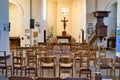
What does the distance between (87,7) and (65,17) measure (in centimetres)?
491

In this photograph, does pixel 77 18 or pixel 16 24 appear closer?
pixel 16 24

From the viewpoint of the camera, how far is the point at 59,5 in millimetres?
29484

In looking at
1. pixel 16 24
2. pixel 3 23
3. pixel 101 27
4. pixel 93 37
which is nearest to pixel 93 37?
pixel 93 37

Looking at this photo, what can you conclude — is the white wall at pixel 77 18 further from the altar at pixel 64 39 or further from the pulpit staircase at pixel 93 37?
the pulpit staircase at pixel 93 37

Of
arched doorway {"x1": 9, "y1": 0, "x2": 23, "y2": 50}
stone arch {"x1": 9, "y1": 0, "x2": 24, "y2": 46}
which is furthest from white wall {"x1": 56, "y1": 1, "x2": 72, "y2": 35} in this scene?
stone arch {"x1": 9, "y1": 0, "x2": 24, "y2": 46}

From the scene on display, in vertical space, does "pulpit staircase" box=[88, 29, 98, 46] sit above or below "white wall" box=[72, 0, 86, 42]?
below

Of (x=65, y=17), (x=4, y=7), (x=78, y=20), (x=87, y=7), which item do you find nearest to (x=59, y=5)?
(x=65, y=17)

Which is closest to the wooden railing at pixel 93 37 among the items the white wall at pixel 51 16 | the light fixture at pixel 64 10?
the white wall at pixel 51 16

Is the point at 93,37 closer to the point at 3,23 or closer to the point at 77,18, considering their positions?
the point at 77,18

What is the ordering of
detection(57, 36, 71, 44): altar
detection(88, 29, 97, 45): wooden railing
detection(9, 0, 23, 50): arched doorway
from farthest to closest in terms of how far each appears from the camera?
detection(57, 36, 71, 44): altar < detection(9, 0, 23, 50): arched doorway < detection(88, 29, 97, 45): wooden railing

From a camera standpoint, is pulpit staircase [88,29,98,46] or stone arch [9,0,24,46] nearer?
pulpit staircase [88,29,98,46]

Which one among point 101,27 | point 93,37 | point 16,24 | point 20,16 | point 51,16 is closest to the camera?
point 101,27

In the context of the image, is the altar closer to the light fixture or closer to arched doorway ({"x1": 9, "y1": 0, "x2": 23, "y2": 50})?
the light fixture

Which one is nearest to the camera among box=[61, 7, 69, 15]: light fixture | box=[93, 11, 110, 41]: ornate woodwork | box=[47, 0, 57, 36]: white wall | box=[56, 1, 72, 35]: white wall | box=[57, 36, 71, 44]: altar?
box=[93, 11, 110, 41]: ornate woodwork
